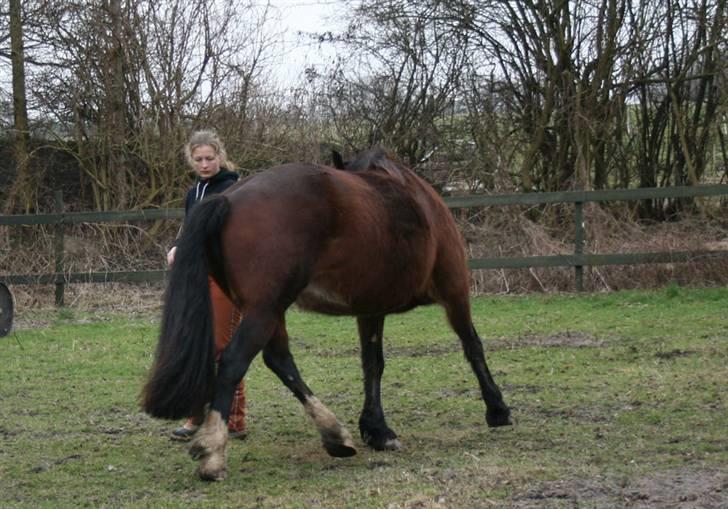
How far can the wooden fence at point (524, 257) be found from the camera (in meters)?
13.3

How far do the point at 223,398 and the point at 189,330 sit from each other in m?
0.37

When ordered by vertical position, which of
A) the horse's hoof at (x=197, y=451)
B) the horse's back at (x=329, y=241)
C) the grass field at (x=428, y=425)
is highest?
the horse's back at (x=329, y=241)

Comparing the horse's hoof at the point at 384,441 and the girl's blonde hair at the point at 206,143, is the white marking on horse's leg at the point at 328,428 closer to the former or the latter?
the horse's hoof at the point at 384,441

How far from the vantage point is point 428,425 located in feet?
20.5

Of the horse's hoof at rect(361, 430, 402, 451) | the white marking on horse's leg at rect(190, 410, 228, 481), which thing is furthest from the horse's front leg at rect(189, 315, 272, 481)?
the horse's hoof at rect(361, 430, 402, 451)

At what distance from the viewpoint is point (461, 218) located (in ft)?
50.4

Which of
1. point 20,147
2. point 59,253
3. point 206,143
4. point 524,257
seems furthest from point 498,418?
point 20,147

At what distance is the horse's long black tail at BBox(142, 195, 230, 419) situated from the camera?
4801mm

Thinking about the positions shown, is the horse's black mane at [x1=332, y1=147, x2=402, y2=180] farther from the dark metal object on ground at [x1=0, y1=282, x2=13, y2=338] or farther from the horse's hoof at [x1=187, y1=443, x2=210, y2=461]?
the dark metal object on ground at [x1=0, y1=282, x2=13, y2=338]

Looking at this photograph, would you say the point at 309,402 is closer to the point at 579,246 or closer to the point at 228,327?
the point at 228,327

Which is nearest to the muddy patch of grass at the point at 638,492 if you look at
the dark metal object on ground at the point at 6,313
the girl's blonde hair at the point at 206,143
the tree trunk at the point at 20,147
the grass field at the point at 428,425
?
the grass field at the point at 428,425

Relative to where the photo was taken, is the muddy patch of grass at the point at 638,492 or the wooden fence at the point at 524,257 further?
the wooden fence at the point at 524,257

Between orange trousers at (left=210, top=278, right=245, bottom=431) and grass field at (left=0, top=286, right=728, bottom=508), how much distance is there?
157mm

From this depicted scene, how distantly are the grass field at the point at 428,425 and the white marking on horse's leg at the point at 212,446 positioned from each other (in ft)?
0.24
